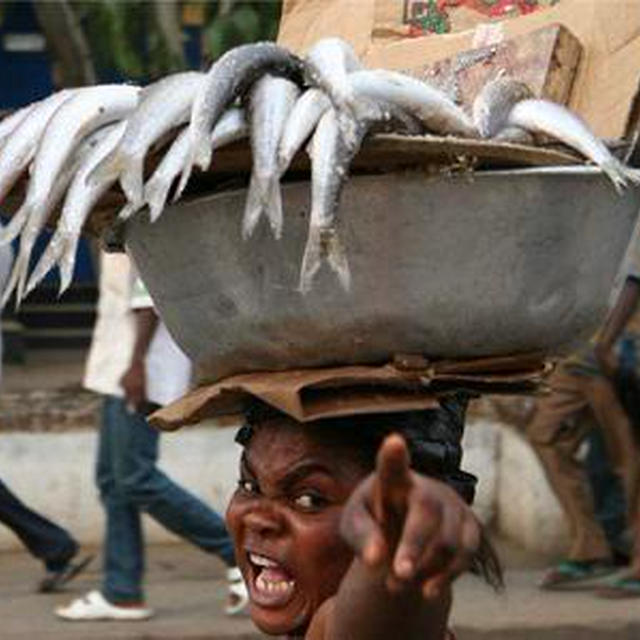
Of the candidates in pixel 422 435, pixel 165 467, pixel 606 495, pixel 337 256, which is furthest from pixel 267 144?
pixel 165 467

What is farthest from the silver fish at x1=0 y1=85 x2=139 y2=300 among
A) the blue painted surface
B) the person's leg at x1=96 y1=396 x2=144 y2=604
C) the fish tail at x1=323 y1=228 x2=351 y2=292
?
the blue painted surface

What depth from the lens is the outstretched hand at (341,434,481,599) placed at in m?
2.09

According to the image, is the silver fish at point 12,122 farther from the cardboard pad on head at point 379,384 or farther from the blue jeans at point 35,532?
the blue jeans at point 35,532

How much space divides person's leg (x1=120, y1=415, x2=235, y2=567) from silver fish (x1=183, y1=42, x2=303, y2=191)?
4.95 m

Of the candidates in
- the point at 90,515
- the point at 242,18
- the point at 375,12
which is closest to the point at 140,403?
the point at 90,515

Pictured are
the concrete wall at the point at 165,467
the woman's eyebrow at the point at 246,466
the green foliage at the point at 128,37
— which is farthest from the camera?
the green foliage at the point at 128,37

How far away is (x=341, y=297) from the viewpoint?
8.89 ft

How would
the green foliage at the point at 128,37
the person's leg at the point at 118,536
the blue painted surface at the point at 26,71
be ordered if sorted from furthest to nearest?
the blue painted surface at the point at 26,71 < the green foliage at the point at 128,37 < the person's leg at the point at 118,536

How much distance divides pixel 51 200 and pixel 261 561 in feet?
1.76

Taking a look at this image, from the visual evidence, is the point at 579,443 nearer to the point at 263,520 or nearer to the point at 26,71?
the point at 26,71

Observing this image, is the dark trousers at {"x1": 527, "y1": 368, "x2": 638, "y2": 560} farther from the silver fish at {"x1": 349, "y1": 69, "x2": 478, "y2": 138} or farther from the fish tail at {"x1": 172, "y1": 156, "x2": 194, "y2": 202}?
the fish tail at {"x1": 172, "y1": 156, "x2": 194, "y2": 202}

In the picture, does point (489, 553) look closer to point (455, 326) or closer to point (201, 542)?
point (455, 326)

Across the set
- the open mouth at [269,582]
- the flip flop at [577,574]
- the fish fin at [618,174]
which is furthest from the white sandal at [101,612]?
the fish fin at [618,174]

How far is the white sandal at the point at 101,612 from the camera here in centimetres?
779
